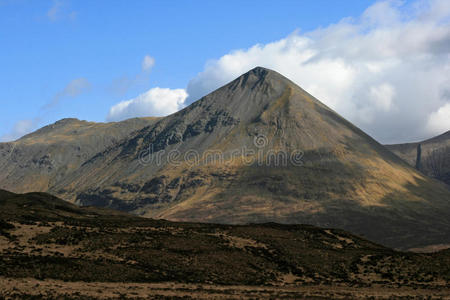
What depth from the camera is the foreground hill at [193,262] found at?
60.2m

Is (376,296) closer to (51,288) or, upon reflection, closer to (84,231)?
(51,288)

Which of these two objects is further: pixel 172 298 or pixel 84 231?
pixel 84 231

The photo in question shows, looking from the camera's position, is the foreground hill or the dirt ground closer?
the dirt ground

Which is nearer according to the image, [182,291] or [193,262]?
[182,291]

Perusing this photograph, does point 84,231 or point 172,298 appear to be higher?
point 84,231

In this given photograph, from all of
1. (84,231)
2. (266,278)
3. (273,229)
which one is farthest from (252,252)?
(84,231)

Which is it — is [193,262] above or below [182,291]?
above

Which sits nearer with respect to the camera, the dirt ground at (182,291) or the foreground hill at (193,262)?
the dirt ground at (182,291)

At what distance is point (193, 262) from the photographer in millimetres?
71375

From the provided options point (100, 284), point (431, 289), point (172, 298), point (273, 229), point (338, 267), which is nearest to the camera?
point (172, 298)

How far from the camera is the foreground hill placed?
60250 millimetres

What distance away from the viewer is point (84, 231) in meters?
77.6

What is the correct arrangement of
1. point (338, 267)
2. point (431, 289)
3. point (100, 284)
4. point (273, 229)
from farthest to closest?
1. point (273, 229)
2. point (338, 267)
3. point (431, 289)
4. point (100, 284)

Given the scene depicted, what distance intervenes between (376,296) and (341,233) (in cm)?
3391
